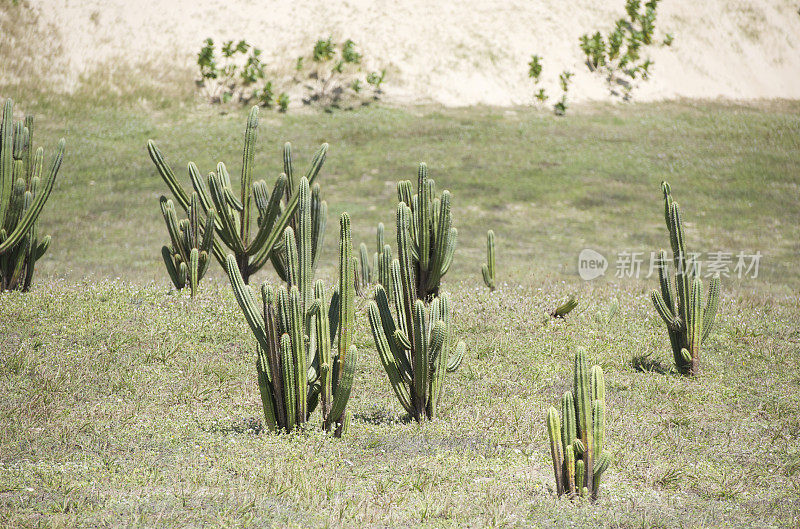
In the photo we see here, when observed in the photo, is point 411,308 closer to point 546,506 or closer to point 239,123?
point 546,506

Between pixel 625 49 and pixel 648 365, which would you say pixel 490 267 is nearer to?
pixel 648 365

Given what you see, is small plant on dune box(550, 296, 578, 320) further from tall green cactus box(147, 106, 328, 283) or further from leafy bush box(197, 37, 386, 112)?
leafy bush box(197, 37, 386, 112)

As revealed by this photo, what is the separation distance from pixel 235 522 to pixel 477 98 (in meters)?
27.1

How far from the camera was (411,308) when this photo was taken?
22.7ft

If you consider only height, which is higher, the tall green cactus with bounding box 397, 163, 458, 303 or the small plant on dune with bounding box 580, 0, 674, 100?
the small plant on dune with bounding box 580, 0, 674, 100

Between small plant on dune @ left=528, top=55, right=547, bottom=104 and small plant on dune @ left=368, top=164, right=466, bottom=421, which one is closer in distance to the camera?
small plant on dune @ left=368, top=164, right=466, bottom=421

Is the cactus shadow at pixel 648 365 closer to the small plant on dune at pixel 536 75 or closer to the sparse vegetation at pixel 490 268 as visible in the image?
the sparse vegetation at pixel 490 268

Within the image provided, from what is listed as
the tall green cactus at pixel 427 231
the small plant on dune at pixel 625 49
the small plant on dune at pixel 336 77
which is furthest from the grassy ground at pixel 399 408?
the small plant on dune at pixel 625 49

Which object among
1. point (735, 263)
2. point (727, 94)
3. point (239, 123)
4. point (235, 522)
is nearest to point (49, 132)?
point (239, 123)

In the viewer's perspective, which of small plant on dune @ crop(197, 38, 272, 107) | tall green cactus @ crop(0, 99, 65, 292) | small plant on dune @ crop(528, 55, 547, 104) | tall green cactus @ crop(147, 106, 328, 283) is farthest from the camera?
small plant on dune @ crop(528, 55, 547, 104)

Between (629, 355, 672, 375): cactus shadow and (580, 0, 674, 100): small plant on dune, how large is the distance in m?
24.6

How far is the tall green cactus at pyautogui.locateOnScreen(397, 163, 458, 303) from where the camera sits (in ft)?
26.6
